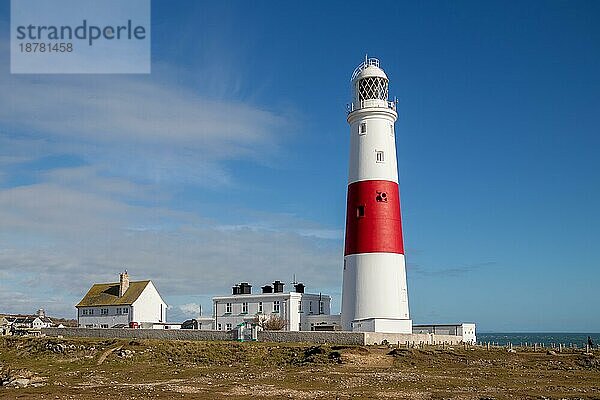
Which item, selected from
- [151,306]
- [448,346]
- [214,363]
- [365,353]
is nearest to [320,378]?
[365,353]

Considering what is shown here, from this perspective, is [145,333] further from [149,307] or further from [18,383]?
[18,383]

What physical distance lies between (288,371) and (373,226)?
42.8 feet

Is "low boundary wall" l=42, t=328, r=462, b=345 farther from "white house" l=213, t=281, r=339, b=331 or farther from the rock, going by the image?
the rock

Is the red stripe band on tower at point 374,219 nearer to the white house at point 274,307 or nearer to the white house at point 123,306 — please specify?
the white house at point 274,307

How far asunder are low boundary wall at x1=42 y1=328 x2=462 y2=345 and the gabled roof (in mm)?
8198

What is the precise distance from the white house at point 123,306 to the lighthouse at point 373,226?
3009 cm

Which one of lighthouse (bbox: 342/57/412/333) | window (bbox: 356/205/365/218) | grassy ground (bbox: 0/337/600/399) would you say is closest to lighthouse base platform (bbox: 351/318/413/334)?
lighthouse (bbox: 342/57/412/333)

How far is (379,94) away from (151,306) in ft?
124

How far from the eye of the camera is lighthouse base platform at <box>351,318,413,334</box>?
169 feet

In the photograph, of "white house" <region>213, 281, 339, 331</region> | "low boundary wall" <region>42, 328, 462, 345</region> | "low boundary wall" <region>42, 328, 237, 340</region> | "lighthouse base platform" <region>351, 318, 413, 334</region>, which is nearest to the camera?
"low boundary wall" <region>42, 328, 462, 345</region>

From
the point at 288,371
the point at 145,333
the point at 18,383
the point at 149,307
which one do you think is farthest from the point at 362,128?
the point at 149,307

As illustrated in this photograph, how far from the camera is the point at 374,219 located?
51875mm

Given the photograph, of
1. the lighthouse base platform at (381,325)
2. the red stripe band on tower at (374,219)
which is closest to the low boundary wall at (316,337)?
the lighthouse base platform at (381,325)

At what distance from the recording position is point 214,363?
49531 mm
